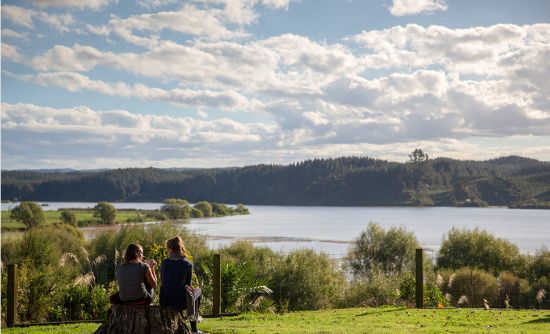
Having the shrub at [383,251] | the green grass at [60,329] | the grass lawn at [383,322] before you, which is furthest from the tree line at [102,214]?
the grass lawn at [383,322]

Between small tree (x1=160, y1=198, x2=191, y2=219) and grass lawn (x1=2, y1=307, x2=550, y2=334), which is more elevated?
grass lawn (x1=2, y1=307, x2=550, y2=334)

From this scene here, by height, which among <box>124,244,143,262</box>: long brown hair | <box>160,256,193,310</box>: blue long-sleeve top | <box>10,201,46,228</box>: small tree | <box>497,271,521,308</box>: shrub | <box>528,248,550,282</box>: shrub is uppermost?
<box>124,244,143,262</box>: long brown hair

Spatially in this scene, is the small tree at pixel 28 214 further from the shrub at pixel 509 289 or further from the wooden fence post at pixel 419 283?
the wooden fence post at pixel 419 283

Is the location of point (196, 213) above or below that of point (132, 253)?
below

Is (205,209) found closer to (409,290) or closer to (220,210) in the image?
(220,210)

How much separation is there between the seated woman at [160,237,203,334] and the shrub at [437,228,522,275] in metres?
37.7

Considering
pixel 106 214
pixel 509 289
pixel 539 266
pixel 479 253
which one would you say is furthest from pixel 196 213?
pixel 509 289

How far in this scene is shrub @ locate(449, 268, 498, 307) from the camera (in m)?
34.4

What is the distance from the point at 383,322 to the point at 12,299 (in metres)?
9.03

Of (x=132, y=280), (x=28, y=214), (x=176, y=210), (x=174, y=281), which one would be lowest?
(x=176, y=210)

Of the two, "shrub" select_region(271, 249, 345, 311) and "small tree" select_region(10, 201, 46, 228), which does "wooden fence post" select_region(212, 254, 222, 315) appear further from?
"small tree" select_region(10, 201, 46, 228)

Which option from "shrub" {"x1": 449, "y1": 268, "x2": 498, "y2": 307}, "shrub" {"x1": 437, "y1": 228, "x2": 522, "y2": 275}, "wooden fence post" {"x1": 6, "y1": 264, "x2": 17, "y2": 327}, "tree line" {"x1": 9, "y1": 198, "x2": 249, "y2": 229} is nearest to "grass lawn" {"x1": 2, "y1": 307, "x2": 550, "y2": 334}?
"wooden fence post" {"x1": 6, "y1": 264, "x2": 17, "y2": 327}

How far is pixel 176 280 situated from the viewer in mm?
9555

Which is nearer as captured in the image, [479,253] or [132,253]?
[132,253]
